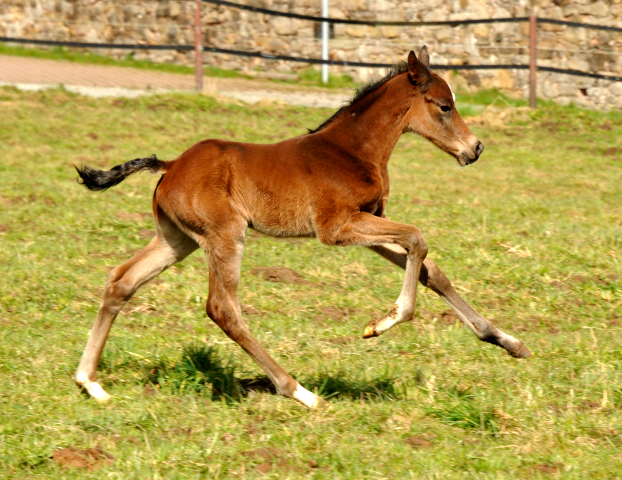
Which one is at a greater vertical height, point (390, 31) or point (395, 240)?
point (395, 240)

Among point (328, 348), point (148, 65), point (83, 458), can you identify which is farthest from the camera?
point (148, 65)

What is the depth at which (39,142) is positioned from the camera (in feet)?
35.0

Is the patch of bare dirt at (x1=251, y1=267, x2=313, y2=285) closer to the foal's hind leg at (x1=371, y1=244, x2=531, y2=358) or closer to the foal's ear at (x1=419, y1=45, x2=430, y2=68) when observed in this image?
the foal's hind leg at (x1=371, y1=244, x2=531, y2=358)

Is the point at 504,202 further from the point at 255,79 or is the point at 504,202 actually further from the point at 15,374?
the point at 255,79

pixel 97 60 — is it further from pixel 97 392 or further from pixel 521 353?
pixel 521 353

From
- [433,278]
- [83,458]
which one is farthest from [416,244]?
[83,458]

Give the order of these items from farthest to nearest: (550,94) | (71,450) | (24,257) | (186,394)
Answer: (550,94), (24,257), (186,394), (71,450)

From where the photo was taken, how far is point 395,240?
4391 mm

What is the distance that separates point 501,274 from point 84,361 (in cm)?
341

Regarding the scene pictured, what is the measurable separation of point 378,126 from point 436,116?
331mm

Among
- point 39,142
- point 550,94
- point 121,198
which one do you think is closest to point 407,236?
point 121,198

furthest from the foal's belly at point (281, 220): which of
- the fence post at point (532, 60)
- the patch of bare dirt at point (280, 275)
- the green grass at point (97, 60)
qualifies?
the green grass at point (97, 60)

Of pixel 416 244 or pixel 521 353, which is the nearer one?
pixel 416 244

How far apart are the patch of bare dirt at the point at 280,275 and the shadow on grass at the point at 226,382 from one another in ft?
5.59
